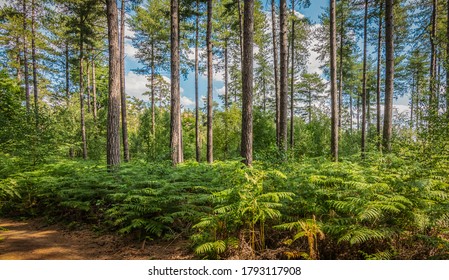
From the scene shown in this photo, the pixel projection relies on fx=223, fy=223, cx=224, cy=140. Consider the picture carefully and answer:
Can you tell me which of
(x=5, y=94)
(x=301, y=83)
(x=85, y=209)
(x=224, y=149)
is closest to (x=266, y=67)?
(x=301, y=83)

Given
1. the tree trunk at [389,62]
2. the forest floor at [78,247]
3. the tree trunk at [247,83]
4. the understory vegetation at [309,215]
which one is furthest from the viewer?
the tree trunk at [389,62]

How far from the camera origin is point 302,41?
70.2 feet

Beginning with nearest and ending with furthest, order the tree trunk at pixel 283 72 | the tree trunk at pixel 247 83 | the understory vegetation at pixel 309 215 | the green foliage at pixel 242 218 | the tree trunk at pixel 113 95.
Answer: the understory vegetation at pixel 309 215 < the green foliage at pixel 242 218 < the tree trunk at pixel 247 83 < the tree trunk at pixel 113 95 < the tree trunk at pixel 283 72

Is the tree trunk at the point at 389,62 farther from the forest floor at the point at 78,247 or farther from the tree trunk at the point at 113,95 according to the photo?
the tree trunk at the point at 113,95

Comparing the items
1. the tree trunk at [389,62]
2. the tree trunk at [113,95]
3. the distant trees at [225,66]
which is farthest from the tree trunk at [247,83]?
the tree trunk at [389,62]

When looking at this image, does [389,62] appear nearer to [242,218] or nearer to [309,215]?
[309,215]

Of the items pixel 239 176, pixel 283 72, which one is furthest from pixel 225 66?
pixel 239 176

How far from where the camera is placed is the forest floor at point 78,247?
151 inches

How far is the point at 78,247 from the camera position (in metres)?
4.30

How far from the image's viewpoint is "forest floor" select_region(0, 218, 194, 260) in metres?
3.84

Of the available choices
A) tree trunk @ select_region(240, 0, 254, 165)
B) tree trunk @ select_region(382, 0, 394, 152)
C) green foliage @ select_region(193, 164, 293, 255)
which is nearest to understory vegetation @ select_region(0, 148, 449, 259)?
green foliage @ select_region(193, 164, 293, 255)

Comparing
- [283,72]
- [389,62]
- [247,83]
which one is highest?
[389,62]
